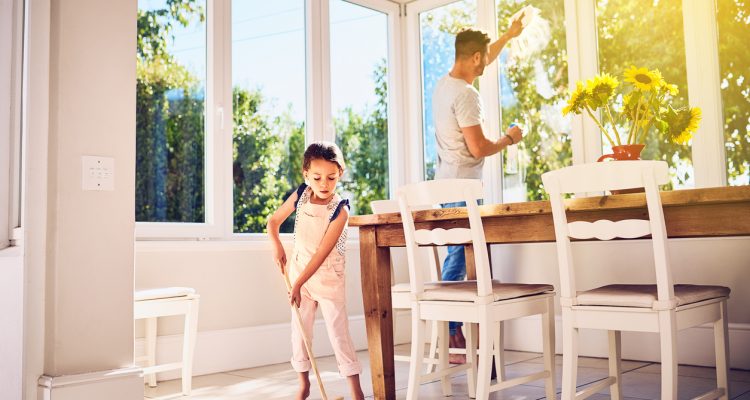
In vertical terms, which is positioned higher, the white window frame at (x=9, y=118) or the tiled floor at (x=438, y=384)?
the white window frame at (x=9, y=118)

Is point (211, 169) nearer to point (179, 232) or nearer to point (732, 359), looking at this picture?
point (179, 232)

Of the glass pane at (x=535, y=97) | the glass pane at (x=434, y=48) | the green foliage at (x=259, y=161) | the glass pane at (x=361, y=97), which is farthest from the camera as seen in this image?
the glass pane at (x=434, y=48)

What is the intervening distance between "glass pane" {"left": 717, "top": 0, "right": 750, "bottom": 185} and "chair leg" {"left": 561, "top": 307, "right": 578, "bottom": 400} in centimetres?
165

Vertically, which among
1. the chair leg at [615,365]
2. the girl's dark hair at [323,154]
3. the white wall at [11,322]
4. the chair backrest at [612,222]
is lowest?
the chair leg at [615,365]

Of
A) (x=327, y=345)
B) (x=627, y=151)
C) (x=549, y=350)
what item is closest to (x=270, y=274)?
(x=327, y=345)

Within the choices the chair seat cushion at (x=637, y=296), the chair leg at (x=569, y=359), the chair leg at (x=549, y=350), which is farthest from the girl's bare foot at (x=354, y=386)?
the chair seat cushion at (x=637, y=296)

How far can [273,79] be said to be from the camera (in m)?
4.13

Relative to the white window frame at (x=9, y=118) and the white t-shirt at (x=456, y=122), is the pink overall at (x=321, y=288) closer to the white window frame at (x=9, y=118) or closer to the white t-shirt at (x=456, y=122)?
the white t-shirt at (x=456, y=122)

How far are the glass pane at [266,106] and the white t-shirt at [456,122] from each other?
3.25 ft

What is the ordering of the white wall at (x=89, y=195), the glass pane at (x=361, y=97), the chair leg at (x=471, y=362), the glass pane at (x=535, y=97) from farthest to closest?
the glass pane at (x=361, y=97) → the glass pane at (x=535, y=97) → the chair leg at (x=471, y=362) → the white wall at (x=89, y=195)

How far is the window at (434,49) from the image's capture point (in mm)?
4613

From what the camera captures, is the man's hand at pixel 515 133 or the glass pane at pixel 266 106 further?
the glass pane at pixel 266 106

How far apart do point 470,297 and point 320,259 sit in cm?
58

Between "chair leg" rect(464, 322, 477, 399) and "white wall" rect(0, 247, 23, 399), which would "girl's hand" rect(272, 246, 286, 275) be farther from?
"white wall" rect(0, 247, 23, 399)
